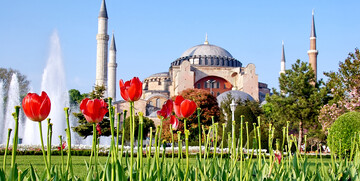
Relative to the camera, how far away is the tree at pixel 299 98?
65.8ft

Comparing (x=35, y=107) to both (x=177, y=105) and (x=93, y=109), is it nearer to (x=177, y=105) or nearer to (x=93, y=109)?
(x=93, y=109)

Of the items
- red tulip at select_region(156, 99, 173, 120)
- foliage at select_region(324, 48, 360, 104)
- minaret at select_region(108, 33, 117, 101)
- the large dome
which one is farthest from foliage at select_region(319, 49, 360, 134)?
the large dome

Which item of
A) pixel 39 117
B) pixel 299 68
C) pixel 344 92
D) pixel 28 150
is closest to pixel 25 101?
pixel 39 117

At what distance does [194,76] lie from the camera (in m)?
39.7

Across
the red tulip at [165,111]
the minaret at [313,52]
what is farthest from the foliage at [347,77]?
the minaret at [313,52]

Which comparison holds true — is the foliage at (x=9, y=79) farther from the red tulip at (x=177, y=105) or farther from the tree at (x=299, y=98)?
the red tulip at (x=177, y=105)

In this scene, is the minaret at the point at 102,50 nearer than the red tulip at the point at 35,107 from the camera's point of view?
No

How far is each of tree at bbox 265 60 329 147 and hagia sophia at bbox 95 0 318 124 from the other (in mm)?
13093

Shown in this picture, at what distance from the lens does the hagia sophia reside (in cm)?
3384

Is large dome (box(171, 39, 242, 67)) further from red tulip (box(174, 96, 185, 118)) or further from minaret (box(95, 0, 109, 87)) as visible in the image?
red tulip (box(174, 96, 185, 118))

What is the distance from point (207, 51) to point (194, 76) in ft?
22.9

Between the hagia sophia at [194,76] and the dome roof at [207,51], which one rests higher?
the dome roof at [207,51]

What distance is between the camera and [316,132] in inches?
814

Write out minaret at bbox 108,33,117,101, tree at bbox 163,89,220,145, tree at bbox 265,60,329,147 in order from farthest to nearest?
minaret at bbox 108,33,117,101 < tree at bbox 265,60,329,147 < tree at bbox 163,89,220,145
